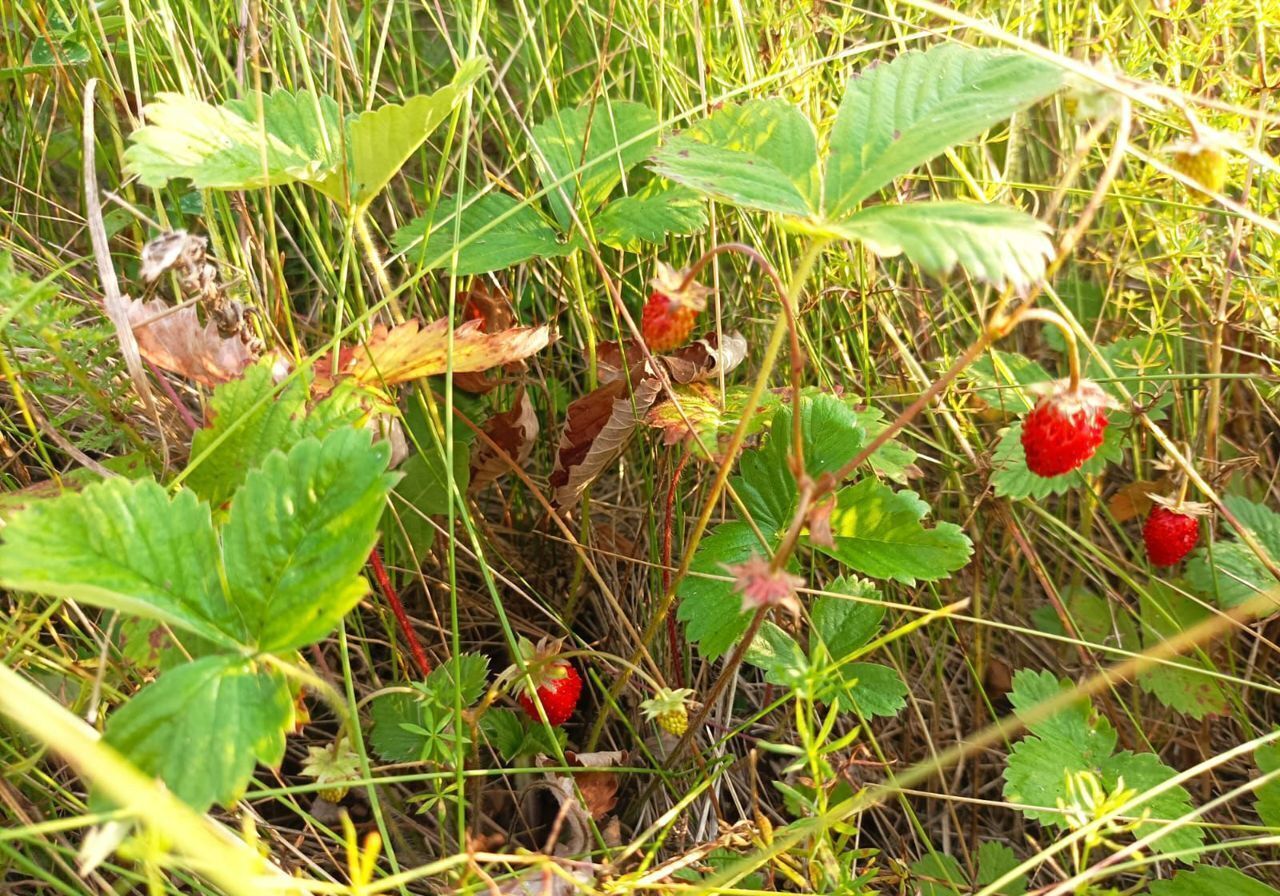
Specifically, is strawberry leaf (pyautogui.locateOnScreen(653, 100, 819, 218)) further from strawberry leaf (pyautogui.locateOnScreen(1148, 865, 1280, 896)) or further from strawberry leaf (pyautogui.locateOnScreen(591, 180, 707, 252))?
strawberry leaf (pyautogui.locateOnScreen(1148, 865, 1280, 896))

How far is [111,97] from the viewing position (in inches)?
63.7

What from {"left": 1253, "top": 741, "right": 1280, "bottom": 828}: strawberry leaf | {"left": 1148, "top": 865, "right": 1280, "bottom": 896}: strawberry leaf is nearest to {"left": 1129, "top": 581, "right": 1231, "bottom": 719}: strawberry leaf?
{"left": 1253, "top": 741, "right": 1280, "bottom": 828}: strawberry leaf

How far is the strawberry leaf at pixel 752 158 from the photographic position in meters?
1.02

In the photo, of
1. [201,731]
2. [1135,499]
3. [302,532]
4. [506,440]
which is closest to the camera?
[201,731]

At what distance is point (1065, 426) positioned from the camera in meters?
1.03

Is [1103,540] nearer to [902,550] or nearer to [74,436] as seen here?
[902,550]

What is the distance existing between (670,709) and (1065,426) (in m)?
0.51

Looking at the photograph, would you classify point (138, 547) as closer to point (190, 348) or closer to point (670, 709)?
point (190, 348)

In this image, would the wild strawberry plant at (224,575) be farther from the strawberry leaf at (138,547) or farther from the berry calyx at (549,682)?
the berry calyx at (549,682)

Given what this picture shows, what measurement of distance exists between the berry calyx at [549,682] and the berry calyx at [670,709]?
105 millimetres

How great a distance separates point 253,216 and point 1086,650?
1.50 meters

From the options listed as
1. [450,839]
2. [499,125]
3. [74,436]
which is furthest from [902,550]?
[74,436]

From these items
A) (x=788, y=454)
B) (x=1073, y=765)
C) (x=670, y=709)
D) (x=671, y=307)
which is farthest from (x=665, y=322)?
(x=1073, y=765)

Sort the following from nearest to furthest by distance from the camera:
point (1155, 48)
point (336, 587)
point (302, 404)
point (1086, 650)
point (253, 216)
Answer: point (336, 587)
point (302, 404)
point (1155, 48)
point (1086, 650)
point (253, 216)
